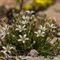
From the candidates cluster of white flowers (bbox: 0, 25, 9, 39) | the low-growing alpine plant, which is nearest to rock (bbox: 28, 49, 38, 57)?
the low-growing alpine plant

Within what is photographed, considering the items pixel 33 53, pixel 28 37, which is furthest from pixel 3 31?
pixel 33 53

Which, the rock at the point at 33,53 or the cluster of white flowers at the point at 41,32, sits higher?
the cluster of white flowers at the point at 41,32

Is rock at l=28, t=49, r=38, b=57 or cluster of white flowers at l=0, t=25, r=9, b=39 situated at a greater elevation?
cluster of white flowers at l=0, t=25, r=9, b=39

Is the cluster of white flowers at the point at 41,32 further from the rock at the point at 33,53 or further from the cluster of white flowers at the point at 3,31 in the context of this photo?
the cluster of white flowers at the point at 3,31

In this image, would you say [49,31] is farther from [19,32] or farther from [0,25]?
[0,25]

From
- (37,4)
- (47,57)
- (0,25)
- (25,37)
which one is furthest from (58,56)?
(37,4)

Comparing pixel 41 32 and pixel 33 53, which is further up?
pixel 41 32

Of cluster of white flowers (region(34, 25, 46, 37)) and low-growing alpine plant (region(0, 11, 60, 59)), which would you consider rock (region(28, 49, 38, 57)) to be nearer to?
low-growing alpine plant (region(0, 11, 60, 59))

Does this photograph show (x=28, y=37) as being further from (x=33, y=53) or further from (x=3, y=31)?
(x=3, y=31)

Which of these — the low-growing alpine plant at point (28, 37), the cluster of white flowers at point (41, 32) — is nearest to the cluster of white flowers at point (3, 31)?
the low-growing alpine plant at point (28, 37)

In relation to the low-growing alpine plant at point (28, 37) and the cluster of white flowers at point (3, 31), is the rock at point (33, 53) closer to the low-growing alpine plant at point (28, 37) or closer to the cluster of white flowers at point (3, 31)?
the low-growing alpine plant at point (28, 37)

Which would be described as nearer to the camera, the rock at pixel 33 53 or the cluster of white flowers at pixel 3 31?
the cluster of white flowers at pixel 3 31

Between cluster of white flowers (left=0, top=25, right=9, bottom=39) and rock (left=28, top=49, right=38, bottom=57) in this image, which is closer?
cluster of white flowers (left=0, top=25, right=9, bottom=39)
